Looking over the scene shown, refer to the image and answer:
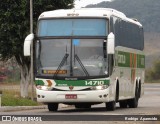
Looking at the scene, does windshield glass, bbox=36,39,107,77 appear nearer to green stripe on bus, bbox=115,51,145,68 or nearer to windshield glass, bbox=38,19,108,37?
windshield glass, bbox=38,19,108,37

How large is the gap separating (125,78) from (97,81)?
5115 mm

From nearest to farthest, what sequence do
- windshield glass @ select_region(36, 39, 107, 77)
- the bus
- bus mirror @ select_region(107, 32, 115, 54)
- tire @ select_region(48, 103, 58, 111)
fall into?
bus mirror @ select_region(107, 32, 115, 54)
the bus
windshield glass @ select_region(36, 39, 107, 77)
tire @ select_region(48, 103, 58, 111)

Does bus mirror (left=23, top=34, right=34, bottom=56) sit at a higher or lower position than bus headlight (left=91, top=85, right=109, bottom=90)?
higher

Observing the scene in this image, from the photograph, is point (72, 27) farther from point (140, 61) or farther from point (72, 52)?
point (140, 61)

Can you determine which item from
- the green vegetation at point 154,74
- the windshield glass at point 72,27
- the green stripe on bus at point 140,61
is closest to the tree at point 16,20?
the green stripe on bus at point 140,61

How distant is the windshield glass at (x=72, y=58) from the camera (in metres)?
28.5

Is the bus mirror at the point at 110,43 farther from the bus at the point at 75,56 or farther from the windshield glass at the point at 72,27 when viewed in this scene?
the windshield glass at the point at 72,27

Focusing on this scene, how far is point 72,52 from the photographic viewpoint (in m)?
28.5

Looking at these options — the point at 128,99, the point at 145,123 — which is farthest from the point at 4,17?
the point at 145,123

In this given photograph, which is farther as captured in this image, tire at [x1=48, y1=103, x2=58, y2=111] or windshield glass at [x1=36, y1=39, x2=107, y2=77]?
tire at [x1=48, y1=103, x2=58, y2=111]

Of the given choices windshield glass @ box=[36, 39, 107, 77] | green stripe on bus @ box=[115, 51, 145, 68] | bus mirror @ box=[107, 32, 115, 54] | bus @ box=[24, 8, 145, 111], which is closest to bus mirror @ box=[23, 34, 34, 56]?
bus @ box=[24, 8, 145, 111]

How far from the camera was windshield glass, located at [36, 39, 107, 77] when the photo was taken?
93.5 feet

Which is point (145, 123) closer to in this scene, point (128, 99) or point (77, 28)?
point (77, 28)

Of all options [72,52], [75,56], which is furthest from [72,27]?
[75,56]
